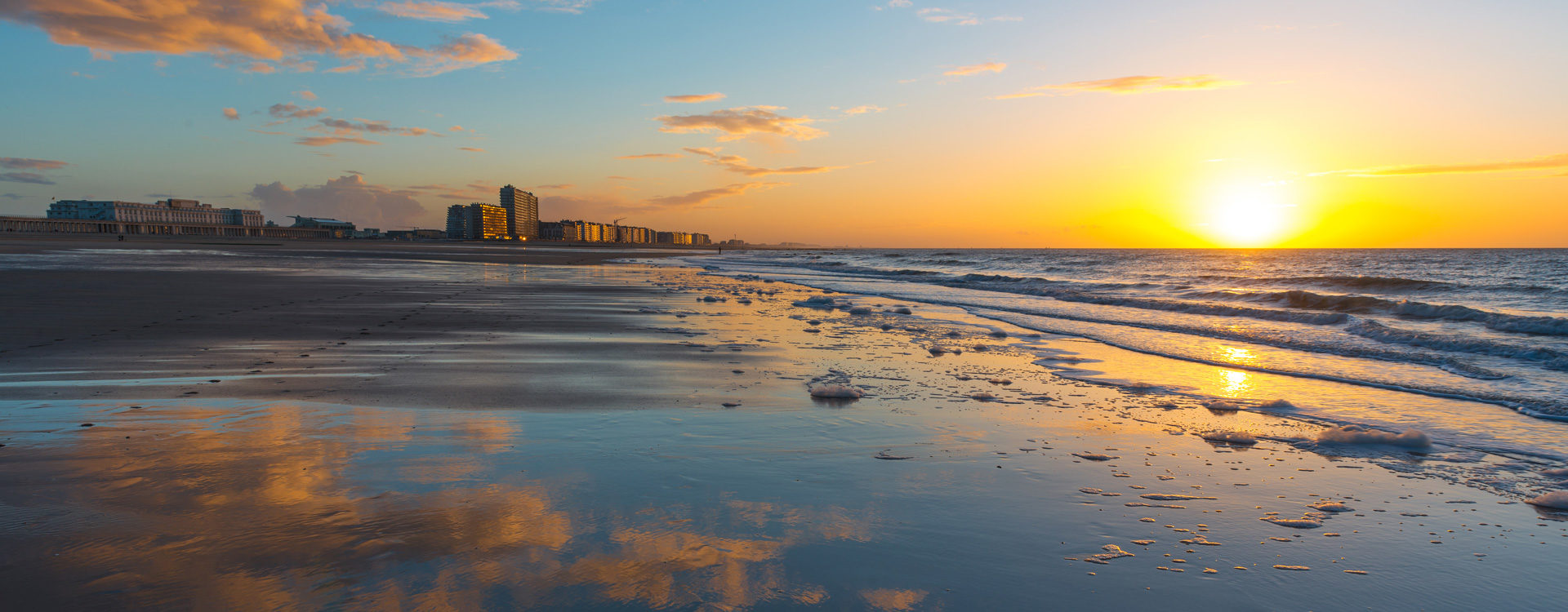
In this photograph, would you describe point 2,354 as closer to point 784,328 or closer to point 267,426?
point 267,426

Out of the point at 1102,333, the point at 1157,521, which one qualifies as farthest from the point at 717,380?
the point at 1102,333

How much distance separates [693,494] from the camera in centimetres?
395

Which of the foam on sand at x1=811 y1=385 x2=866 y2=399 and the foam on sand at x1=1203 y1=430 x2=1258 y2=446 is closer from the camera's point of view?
the foam on sand at x1=1203 y1=430 x2=1258 y2=446

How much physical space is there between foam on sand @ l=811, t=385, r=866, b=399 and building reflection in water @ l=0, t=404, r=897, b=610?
9.55 ft

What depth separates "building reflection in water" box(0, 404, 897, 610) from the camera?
2766 mm

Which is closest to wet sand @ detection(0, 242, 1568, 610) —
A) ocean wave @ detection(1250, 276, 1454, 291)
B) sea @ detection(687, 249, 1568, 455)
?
sea @ detection(687, 249, 1568, 455)

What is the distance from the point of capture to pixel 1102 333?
43.5ft

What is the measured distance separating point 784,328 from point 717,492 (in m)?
8.58

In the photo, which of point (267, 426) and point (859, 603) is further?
point (267, 426)

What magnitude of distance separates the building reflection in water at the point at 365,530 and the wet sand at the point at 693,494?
0.02 meters

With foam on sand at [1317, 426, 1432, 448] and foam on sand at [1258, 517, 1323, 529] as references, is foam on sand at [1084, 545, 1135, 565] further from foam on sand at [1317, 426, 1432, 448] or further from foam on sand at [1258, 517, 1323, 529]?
foam on sand at [1317, 426, 1432, 448]

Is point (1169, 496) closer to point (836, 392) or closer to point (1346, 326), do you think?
point (836, 392)

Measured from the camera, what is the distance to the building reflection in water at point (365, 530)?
109 inches

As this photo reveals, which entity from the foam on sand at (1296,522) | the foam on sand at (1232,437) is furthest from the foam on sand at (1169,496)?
the foam on sand at (1232,437)
